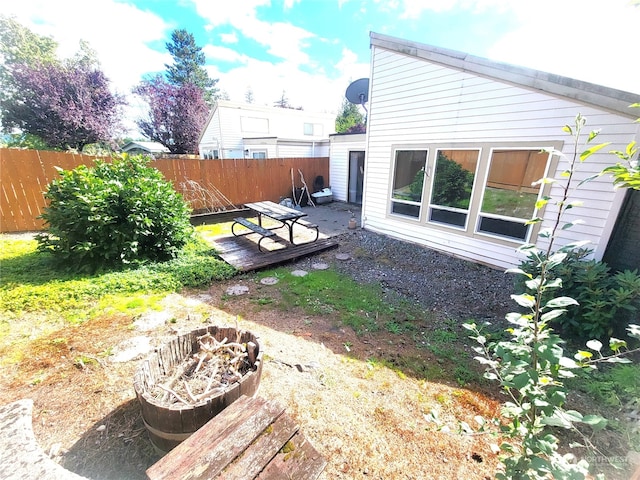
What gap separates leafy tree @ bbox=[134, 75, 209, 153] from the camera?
68.0ft

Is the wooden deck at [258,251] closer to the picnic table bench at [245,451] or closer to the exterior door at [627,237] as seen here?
the picnic table bench at [245,451]

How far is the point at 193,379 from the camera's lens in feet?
6.98

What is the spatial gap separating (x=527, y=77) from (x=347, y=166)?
7196 mm

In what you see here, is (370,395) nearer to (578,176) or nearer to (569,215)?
(569,215)

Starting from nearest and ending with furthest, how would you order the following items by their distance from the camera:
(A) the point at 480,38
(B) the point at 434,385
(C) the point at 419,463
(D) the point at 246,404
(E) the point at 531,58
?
(D) the point at 246,404 < (C) the point at 419,463 < (B) the point at 434,385 < (E) the point at 531,58 < (A) the point at 480,38

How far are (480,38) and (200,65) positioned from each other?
3778cm

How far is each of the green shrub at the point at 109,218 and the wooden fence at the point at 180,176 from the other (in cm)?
187

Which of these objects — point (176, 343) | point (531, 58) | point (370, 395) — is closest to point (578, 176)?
point (531, 58)

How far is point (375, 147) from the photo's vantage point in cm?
675

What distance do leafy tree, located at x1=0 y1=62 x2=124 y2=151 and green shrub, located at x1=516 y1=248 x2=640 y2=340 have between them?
21.4 metres

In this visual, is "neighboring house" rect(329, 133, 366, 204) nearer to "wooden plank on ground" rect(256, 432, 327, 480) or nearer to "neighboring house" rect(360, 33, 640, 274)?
"neighboring house" rect(360, 33, 640, 274)

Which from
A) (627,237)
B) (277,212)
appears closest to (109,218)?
(277,212)

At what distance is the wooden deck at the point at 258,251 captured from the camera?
5215 millimetres

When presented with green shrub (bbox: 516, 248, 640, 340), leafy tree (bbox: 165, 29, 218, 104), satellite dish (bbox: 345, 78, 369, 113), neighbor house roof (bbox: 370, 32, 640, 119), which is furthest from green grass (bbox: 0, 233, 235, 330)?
leafy tree (bbox: 165, 29, 218, 104)
